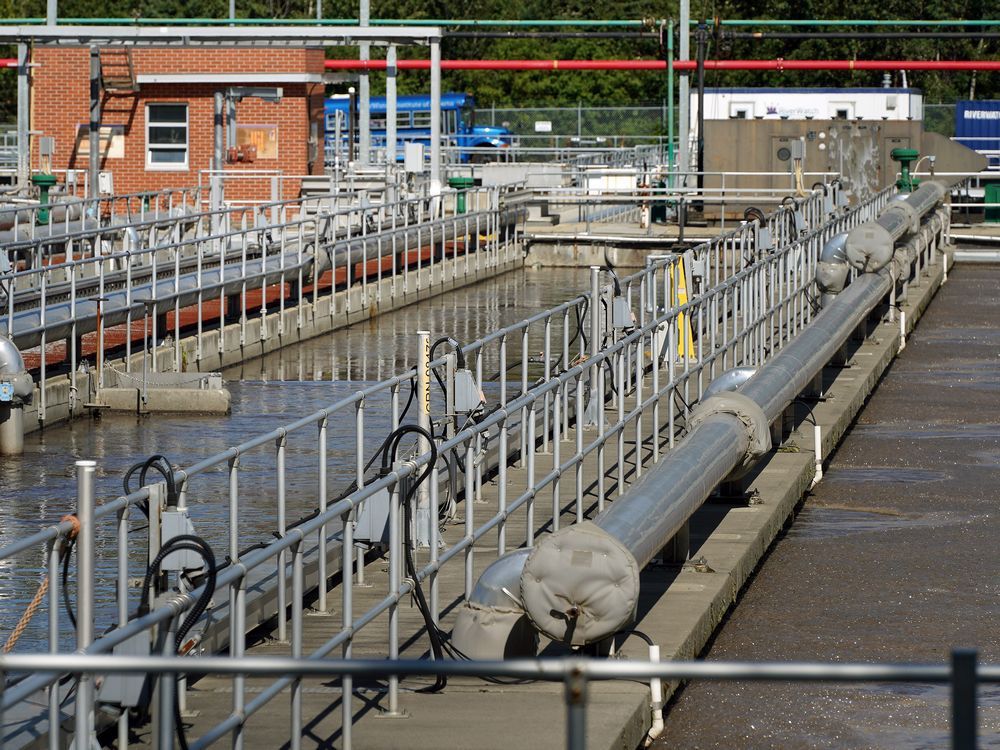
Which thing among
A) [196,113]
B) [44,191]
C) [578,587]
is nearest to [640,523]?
[578,587]

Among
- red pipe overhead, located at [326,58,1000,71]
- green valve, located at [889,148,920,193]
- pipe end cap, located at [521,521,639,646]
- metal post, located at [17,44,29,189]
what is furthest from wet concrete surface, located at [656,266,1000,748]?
red pipe overhead, located at [326,58,1000,71]

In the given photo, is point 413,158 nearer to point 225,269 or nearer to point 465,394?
point 225,269

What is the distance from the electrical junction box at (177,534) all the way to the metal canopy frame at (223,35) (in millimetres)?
27360

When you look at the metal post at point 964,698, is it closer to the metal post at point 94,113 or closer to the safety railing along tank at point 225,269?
the safety railing along tank at point 225,269

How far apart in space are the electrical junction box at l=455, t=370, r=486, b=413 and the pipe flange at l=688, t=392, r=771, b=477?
1.19m

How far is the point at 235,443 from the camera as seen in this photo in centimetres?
1513

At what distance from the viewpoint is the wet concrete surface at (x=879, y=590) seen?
8055 mm

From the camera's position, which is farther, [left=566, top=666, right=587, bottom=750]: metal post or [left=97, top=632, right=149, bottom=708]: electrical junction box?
[left=97, top=632, right=149, bottom=708]: electrical junction box

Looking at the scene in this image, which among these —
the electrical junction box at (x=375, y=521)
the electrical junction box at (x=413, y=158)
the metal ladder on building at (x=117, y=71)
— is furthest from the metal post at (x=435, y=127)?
the electrical junction box at (x=375, y=521)

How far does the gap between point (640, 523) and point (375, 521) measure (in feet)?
3.68

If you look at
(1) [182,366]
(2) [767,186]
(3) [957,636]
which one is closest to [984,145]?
(2) [767,186]

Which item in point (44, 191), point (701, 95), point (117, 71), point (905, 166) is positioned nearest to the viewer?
point (905, 166)

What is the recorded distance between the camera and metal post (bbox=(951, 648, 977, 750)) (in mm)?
3752

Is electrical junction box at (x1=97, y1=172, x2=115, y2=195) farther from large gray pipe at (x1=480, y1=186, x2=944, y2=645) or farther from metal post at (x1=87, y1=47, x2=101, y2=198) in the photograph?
large gray pipe at (x1=480, y1=186, x2=944, y2=645)
